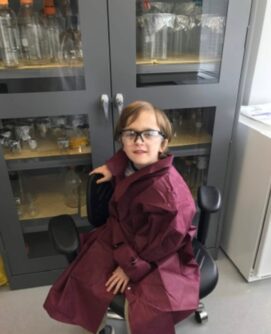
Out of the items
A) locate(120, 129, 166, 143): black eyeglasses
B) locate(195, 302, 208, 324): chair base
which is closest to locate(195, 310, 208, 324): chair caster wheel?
locate(195, 302, 208, 324): chair base

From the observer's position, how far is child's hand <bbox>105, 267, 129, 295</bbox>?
1045 millimetres

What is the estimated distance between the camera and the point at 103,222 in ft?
4.29

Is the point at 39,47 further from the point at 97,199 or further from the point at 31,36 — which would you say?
the point at 97,199

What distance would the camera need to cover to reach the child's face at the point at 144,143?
3.44 feet

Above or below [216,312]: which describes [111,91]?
above

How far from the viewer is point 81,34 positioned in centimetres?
117

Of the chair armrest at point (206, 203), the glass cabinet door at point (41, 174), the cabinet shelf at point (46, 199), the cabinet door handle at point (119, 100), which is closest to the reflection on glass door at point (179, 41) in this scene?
the cabinet door handle at point (119, 100)

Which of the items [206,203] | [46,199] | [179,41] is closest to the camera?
[206,203]

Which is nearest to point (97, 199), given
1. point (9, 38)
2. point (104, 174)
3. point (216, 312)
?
point (104, 174)

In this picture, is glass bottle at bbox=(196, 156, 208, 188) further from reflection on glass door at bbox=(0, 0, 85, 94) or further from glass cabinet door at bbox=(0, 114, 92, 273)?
reflection on glass door at bbox=(0, 0, 85, 94)

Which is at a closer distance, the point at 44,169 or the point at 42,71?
the point at 42,71

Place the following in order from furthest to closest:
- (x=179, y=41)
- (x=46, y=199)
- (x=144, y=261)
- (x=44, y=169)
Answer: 1. (x=46, y=199)
2. (x=44, y=169)
3. (x=179, y=41)
4. (x=144, y=261)

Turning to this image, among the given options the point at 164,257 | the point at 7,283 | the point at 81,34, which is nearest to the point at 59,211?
the point at 7,283

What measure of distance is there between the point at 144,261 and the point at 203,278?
10.4 inches
